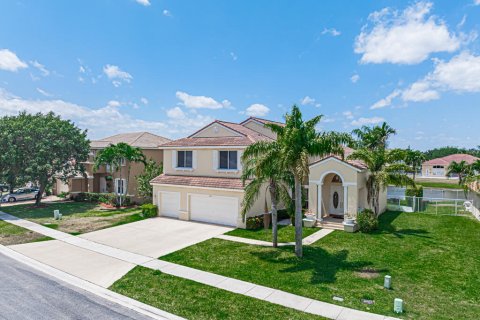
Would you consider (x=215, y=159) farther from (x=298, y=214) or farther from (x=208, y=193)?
(x=298, y=214)

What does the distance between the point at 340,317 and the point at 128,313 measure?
21.6ft

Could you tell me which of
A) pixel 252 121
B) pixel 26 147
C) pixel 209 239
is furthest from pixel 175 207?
pixel 26 147

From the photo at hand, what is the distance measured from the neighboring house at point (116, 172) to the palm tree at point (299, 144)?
66.7 ft

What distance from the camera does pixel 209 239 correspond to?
17703 mm

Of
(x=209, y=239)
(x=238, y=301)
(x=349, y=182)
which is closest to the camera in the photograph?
(x=238, y=301)

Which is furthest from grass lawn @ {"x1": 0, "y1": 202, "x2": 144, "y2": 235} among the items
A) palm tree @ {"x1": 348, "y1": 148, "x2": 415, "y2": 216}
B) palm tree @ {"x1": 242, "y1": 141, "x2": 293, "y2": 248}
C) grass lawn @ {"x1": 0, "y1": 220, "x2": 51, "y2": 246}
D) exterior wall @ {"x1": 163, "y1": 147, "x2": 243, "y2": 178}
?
palm tree @ {"x1": 348, "y1": 148, "x2": 415, "y2": 216}

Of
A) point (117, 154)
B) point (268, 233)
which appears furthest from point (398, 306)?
point (117, 154)

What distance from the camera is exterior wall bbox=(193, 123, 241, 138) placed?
77.4ft

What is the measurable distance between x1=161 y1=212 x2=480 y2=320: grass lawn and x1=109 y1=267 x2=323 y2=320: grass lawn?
59.0 inches

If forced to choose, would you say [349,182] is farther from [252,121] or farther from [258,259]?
[252,121]

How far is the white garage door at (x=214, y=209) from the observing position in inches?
827

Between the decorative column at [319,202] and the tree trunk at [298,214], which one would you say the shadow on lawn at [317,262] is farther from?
the decorative column at [319,202]

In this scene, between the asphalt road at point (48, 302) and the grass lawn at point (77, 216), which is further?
the grass lawn at point (77, 216)

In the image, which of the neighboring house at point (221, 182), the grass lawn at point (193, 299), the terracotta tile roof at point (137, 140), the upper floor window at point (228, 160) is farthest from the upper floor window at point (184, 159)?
the grass lawn at point (193, 299)
